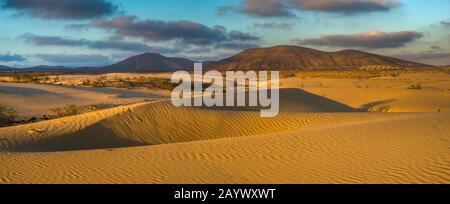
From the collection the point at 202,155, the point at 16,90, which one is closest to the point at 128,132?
the point at 202,155

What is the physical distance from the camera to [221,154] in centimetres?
833

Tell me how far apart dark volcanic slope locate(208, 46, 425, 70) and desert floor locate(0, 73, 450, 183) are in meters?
125

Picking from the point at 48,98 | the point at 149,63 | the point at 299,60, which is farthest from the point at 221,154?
the point at 149,63

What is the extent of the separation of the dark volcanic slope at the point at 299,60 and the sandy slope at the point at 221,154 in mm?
127413

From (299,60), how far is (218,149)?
14877cm

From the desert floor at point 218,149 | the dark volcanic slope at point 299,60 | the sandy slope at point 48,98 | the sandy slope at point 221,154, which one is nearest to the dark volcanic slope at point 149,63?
the dark volcanic slope at point 299,60

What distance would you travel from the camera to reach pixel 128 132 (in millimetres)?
12938

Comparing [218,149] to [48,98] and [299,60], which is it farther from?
[299,60]

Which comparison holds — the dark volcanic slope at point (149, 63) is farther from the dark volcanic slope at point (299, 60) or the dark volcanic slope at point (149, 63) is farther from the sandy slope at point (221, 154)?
the sandy slope at point (221, 154)

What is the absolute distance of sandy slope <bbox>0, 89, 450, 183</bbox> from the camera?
256 inches

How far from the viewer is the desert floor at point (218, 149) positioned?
6.56 metres
